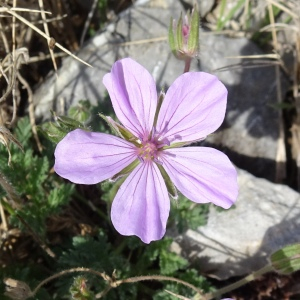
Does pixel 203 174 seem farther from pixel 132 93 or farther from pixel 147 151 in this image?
pixel 132 93

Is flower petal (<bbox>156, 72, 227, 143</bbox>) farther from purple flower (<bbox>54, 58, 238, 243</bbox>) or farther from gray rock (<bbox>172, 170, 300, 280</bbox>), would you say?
gray rock (<bbox>172, 170, 300, 280</bbox>)

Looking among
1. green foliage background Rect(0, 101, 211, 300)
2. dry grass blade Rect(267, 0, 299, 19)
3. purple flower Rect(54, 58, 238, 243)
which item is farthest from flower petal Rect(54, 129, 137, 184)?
dry grass blade Rect(267, 0, 299, 19)

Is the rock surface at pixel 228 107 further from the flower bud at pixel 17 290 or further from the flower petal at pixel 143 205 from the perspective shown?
the flower bud at pixel 17 290

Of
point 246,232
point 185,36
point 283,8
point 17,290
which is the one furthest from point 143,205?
point 283,8

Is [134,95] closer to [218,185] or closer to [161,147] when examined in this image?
[161,147]

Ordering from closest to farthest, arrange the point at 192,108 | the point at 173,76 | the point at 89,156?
the point at 89,156, the point at 192,108, the point at 173,76

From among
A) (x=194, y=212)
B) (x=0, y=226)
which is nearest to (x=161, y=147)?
(x=194, y=212)
